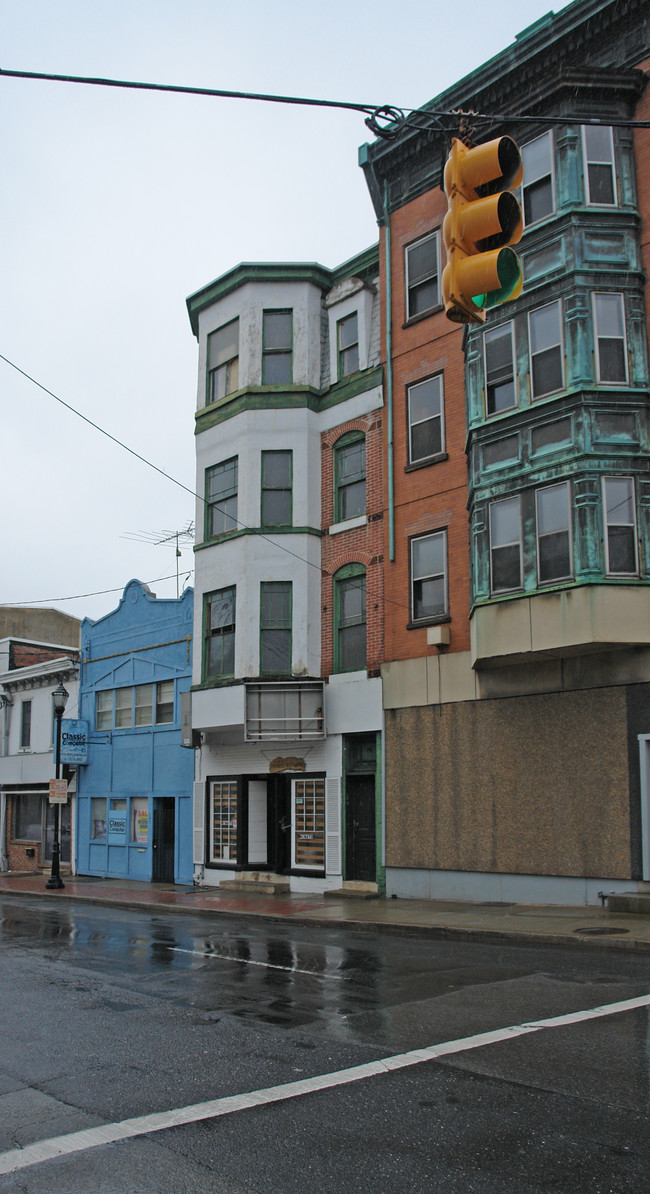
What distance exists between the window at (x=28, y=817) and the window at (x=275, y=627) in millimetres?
Result: 15770

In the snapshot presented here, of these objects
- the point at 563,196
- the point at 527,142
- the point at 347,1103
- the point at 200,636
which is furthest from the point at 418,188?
the point at 347,1103

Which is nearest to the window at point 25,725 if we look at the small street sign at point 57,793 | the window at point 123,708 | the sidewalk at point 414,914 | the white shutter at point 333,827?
the window at point 123,708

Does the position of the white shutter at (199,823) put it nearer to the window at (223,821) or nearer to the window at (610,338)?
the window at (223,821)

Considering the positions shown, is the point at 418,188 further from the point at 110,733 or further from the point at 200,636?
the point at 110,733

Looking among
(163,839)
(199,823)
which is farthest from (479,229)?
(163,839)

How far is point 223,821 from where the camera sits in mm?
24984

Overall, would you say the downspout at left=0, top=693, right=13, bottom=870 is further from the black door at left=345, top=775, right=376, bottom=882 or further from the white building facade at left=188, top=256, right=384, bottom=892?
the black door at left=345, top=775, right=376, bottom=882

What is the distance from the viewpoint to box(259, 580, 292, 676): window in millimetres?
23375

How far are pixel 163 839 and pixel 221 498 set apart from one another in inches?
395

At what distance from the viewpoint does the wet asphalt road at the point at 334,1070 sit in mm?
5172

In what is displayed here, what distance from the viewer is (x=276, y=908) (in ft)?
63.4

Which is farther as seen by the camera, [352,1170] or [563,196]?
[563,196]

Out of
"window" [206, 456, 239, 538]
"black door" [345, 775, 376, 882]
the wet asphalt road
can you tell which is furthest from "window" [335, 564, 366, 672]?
the wet asphalt road

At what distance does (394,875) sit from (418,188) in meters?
15.3
